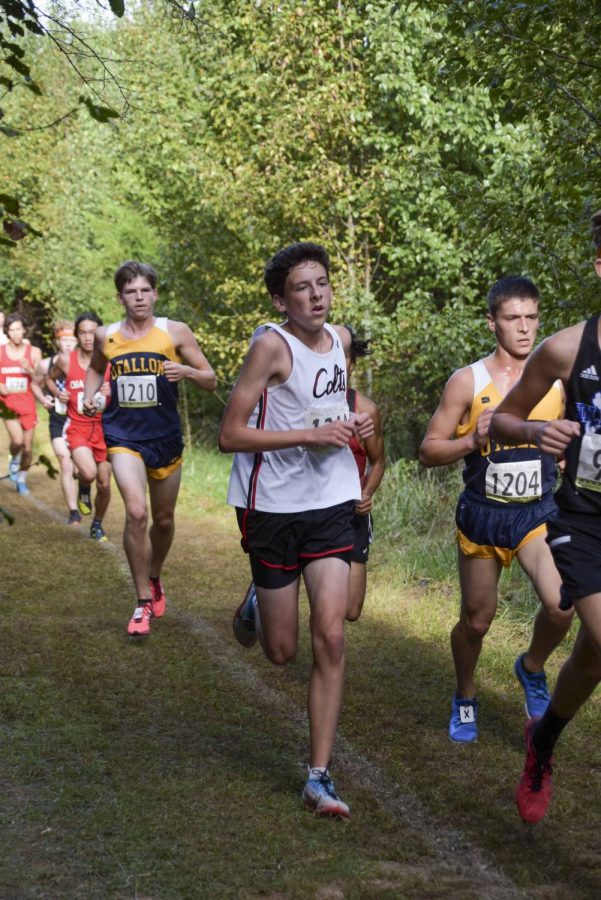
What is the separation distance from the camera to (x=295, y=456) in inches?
200

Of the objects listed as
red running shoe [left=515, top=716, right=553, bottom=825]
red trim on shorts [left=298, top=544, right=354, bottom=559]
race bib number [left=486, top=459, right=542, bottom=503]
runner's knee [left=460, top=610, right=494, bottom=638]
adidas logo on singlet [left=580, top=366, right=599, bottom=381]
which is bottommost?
red running shoe [left=515, top=716, right=553, bottom=825]

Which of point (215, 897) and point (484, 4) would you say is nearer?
point (215, 897)

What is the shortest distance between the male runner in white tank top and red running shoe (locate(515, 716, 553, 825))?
2.60 feet

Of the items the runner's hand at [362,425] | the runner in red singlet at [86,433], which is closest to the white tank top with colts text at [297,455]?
the runner's hand at [362,425]

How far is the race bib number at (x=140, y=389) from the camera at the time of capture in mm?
7715

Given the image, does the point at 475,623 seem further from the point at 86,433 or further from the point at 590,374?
the point at 86,433

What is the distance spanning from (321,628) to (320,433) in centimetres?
76

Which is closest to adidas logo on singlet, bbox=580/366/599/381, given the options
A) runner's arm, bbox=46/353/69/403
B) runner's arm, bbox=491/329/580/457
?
runner's arm, bbox=491/329/580/457

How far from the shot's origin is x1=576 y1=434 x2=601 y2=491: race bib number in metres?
3.73

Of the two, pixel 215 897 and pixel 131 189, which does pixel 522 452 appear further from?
pixel 131 189

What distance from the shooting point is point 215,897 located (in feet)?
12.8

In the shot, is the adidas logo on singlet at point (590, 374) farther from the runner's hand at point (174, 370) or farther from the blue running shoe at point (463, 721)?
the runner's hand at point (174, 370)

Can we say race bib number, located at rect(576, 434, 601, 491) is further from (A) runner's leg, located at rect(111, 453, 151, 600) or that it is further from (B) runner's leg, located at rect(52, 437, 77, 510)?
(B) runner's leg, located at rect(52, 437, 77, 510)

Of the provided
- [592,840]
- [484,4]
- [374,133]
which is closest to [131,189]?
[374,133]
